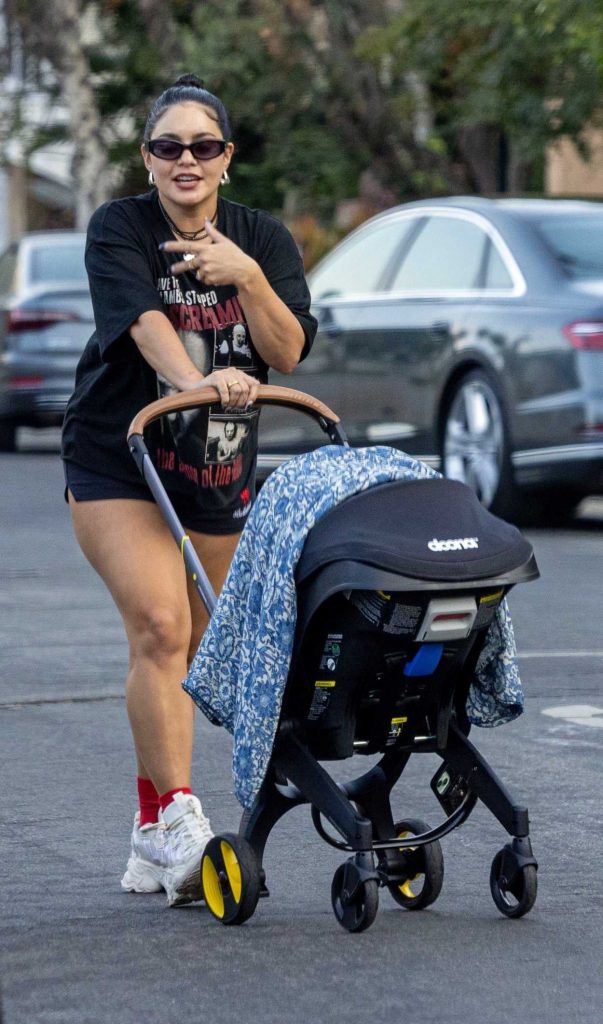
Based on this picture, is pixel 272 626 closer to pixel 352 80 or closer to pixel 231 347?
pixel 231 347

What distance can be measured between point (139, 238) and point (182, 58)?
25569 mm

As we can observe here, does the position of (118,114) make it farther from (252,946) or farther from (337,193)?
(252,946)

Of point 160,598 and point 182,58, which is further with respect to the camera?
point 182,58

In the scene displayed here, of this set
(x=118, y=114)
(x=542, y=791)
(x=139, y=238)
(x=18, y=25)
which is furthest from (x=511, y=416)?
(x=118, y=114)

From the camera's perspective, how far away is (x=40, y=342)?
17719 mm

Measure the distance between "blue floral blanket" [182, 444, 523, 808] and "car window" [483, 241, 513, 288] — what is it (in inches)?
273

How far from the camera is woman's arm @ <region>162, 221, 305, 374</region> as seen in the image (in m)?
4.60

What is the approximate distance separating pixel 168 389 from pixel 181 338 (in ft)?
0.39

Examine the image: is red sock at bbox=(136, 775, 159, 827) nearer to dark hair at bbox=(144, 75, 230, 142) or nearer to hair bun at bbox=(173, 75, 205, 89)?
dark hair at bbox=(144, 75, 230, 142)

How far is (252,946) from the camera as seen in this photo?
4.41 metres

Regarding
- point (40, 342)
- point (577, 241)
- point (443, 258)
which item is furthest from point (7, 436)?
point (577, 241)

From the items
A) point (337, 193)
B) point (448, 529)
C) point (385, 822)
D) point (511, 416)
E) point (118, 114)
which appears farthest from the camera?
point (118, 114)

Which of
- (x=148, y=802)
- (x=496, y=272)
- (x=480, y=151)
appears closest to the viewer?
(x=148, y=802)

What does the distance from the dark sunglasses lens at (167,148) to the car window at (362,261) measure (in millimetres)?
7421
